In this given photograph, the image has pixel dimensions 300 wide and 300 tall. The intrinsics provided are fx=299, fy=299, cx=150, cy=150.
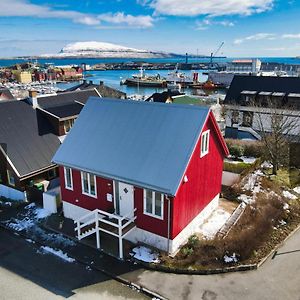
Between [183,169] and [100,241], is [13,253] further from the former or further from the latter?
[183,169]

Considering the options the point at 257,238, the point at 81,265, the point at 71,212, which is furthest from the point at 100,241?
the point at 257,238

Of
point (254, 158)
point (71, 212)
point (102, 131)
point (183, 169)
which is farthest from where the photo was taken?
point (254, 158)

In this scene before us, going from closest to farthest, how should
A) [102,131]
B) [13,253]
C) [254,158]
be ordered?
1. [13,253]
2. [102,131]
3. [254,158]

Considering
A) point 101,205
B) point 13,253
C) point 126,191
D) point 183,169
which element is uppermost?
point 183,169

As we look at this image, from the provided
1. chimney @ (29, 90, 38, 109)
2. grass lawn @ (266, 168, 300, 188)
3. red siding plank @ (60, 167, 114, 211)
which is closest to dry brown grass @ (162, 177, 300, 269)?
grass lawn @ (266, 168, 300, 188)

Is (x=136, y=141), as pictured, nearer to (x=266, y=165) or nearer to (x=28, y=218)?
(x=28, y=218)
